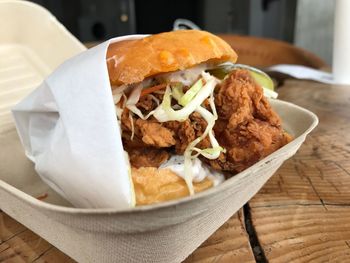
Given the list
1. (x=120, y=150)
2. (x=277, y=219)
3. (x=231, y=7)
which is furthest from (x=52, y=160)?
(x=231, y=7)

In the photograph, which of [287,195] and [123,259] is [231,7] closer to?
[287,195]

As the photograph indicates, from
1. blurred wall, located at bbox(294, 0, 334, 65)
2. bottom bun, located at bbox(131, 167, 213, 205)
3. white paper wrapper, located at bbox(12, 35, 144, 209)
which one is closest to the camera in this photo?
white paper wrapper, located at bbox(12, 35, 144, 209)

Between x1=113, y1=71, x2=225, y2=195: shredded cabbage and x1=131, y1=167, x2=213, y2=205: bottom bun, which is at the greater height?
x1=113, y1=71, x2=225, y2=195: shredded cabbage

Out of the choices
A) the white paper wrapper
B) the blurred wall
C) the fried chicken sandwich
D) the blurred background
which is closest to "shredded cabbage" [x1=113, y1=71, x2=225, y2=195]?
the fried chicken sandwich

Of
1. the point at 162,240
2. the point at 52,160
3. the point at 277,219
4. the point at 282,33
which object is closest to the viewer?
the point at 162,240

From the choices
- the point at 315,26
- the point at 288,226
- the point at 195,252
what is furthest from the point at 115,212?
the point at 315,26

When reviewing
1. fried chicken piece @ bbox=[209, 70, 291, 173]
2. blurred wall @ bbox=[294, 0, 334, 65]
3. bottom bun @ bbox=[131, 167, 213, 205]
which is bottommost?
blurred wall @ bbox=[294, 0, 334, 65]

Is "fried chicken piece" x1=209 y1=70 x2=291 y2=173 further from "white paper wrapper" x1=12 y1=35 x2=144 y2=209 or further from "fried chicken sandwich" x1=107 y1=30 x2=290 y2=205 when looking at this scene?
"white paper wrapper" x1=12 y1=35 x2=144 y2=209
